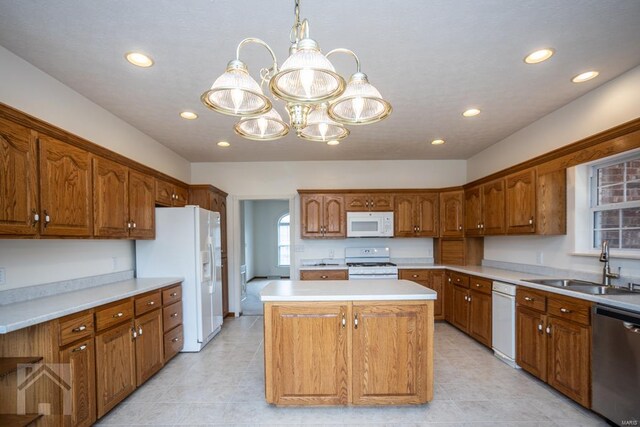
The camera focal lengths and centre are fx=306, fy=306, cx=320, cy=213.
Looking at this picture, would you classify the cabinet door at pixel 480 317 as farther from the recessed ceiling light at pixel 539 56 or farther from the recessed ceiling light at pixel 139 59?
the recessed ceiling light at pixel 139 59

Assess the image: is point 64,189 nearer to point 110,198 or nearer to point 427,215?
point 110,198

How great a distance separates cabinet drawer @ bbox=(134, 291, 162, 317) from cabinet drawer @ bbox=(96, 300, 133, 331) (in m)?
0.10

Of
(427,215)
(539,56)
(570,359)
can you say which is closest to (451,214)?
(427,215)

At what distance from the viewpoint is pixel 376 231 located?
4.85m

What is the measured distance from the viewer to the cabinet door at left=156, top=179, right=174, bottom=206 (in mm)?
3600

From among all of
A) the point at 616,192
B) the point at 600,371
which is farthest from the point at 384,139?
the point at 600,371

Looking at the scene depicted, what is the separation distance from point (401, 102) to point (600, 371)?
103 inches

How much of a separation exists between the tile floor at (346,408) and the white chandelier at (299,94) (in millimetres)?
2068

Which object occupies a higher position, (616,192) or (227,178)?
(227,178)

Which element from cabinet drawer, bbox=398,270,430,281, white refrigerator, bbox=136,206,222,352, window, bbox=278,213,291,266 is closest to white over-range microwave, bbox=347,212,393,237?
cabinet drawer, bbox=398,270,430,281

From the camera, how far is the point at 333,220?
4.88m

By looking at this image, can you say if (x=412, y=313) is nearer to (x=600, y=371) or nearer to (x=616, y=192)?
(x=600, y=371)

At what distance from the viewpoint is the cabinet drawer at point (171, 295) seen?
3.15m

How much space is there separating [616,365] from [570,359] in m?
0.38
